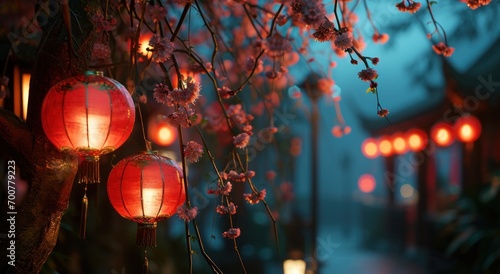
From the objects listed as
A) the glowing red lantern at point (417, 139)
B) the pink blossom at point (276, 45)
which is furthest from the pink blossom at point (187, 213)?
the glowing red lantern at point (417, 139)

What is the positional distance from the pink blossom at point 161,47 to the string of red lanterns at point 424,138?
32.2 feet

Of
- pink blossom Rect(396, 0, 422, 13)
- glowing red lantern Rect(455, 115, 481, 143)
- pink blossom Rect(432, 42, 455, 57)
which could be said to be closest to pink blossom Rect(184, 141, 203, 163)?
pink blossom Rect(396, 0, 422, 13)

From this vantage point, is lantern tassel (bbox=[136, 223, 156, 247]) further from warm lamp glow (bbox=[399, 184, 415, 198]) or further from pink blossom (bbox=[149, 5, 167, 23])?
warm lamp glow (bbox=[399, 184, 415, 198])

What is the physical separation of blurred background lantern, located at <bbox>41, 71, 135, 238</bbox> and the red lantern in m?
0.27

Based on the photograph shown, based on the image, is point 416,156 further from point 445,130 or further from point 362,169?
point 362,169

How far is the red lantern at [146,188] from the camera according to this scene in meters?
2.97

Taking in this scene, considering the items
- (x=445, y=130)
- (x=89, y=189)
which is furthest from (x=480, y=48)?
(x=89, y=189)

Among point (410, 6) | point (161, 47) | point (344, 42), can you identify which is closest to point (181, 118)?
point (161, 47)

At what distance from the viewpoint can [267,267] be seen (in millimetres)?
13188

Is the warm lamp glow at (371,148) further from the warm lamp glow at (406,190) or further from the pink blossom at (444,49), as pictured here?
the pink blossom at (444,49)

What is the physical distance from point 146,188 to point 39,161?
0.55m

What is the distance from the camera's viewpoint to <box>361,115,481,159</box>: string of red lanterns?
11625mm

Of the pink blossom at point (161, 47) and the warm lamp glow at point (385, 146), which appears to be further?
the warm lamp glow at point (385, 146)

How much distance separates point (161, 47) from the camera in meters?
2.90
